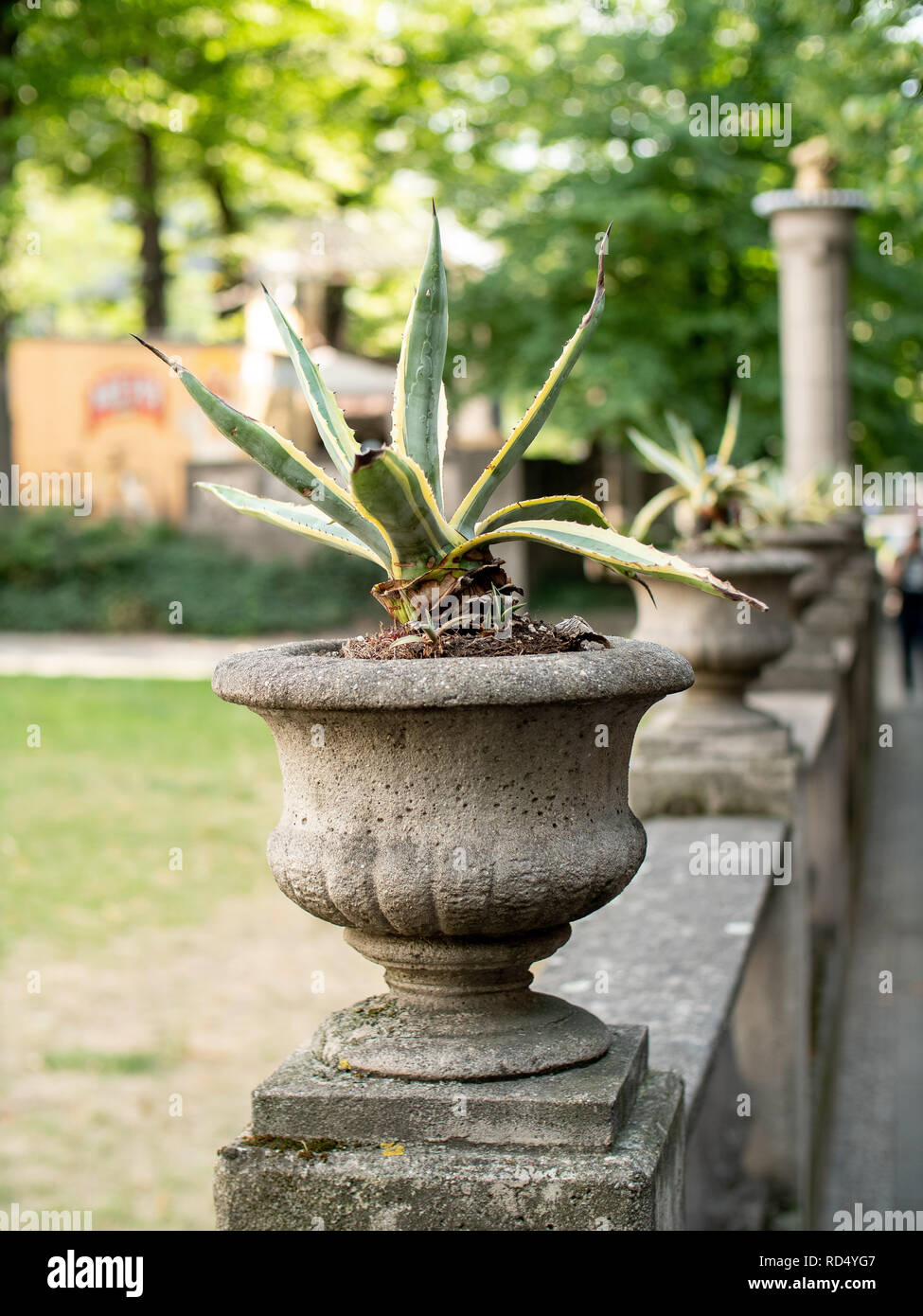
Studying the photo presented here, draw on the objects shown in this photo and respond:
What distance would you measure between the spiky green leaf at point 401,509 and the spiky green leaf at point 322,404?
16cm

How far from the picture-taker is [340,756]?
1.91 meters

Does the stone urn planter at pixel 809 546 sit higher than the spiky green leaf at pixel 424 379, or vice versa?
the stone urn planter at pixel 809 546

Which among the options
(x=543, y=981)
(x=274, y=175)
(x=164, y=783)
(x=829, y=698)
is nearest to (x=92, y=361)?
(x=274, y=175)

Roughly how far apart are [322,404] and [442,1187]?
1121 millimetres

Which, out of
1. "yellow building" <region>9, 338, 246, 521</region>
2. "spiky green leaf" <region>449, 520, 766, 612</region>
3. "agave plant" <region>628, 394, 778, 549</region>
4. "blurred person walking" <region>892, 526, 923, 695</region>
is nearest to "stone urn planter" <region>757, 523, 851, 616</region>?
"agave plant" <region>628, 394, 778, 549</region>

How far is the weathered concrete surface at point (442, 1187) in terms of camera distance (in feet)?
5.95

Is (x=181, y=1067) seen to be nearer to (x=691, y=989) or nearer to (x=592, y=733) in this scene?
(x=691, y=989)

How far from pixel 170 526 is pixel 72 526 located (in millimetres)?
1559

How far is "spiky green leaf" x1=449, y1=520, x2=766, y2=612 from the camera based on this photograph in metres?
1.82

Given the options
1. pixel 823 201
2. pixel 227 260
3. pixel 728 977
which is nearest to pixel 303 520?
pixel 728 977

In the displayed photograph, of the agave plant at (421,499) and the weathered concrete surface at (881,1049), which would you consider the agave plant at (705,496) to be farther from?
the agave plant at (421,499)

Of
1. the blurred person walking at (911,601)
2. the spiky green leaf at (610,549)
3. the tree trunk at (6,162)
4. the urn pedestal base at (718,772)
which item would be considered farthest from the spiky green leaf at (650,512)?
the tree trunk at (6,162)

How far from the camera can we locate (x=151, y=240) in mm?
27391

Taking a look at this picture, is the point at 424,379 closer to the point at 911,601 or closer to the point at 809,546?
the point at 809,546
